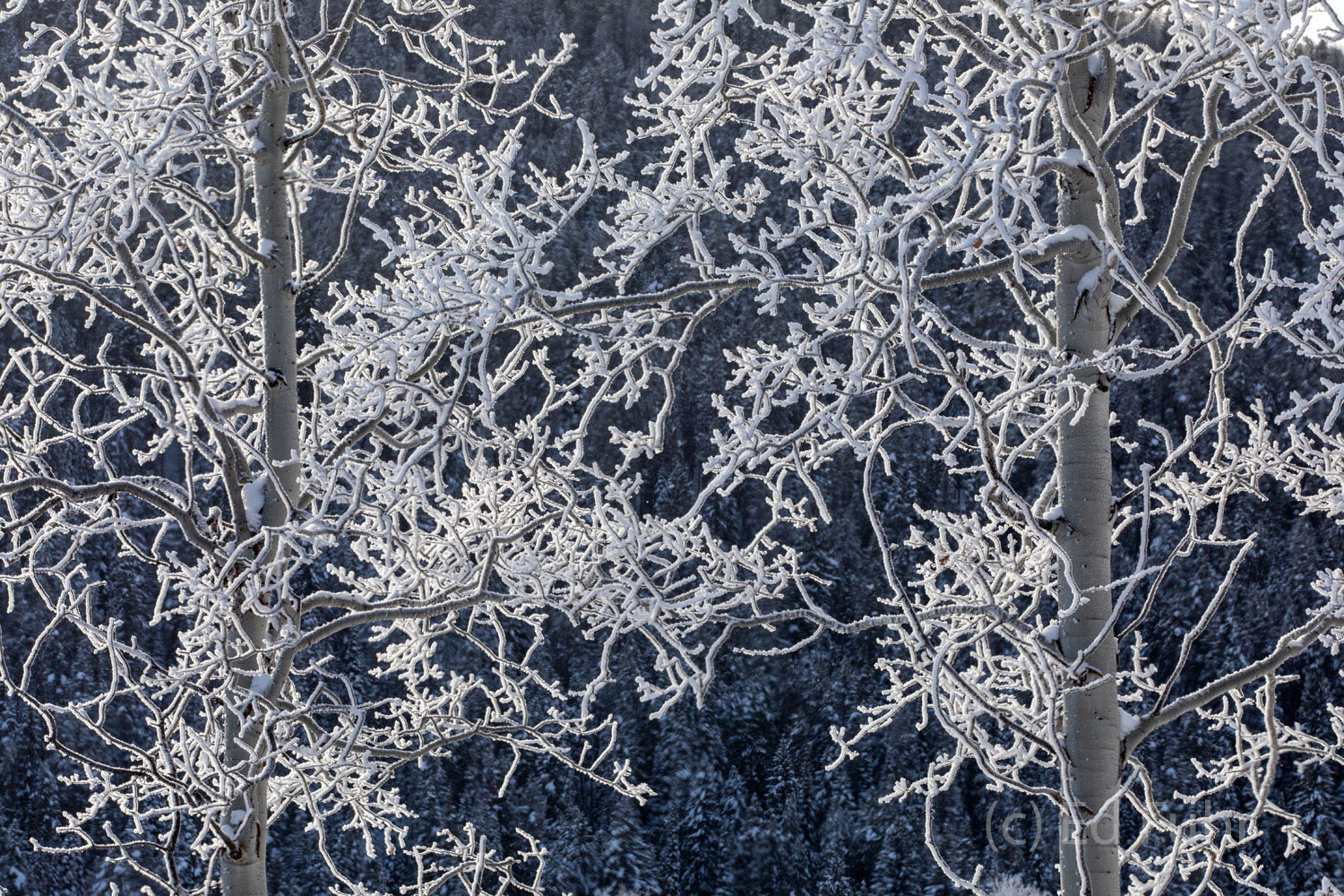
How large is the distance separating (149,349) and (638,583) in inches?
70.5

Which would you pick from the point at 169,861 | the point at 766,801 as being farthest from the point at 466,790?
the point at 169,861

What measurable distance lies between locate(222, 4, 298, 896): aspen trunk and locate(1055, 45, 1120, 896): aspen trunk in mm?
2306

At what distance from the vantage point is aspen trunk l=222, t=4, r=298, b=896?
3488mm

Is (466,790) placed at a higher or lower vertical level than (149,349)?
lower

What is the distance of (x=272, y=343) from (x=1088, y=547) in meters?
2.57

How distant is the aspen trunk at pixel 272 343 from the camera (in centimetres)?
349

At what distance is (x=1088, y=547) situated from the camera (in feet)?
9.25

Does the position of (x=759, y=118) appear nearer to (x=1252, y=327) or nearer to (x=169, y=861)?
(x=1252, y=327)

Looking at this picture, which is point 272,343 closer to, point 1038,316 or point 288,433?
point 288,433

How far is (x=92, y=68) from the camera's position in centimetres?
358

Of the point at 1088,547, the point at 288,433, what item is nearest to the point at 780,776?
the point at 288,433

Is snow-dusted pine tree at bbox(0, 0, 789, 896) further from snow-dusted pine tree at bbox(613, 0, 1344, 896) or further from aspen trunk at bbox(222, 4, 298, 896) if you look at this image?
snow-dusted pine tree at bbox(613, 0, 1344, 896)

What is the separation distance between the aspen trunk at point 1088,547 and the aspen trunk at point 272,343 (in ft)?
7.57

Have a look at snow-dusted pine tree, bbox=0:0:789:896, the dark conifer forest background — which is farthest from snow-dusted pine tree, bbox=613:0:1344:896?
the dark conifer forest background
